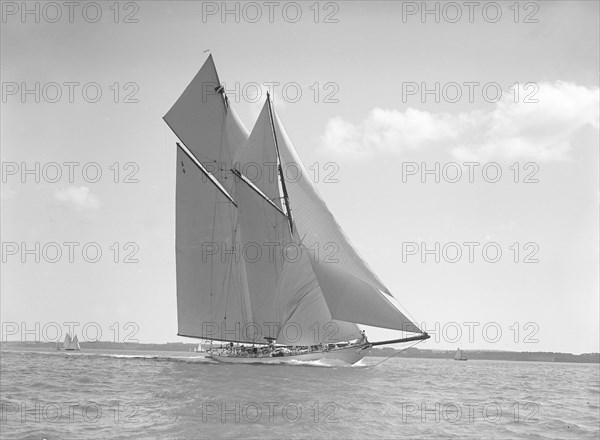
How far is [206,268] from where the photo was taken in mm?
47812

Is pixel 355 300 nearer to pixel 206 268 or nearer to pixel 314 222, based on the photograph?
pixel 314 222

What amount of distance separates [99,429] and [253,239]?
93.2 feet

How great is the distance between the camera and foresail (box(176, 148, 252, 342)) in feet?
157

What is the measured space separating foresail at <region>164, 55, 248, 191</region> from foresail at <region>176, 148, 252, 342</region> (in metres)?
2.27

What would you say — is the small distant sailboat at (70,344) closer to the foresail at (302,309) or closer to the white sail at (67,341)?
the white sail at (67,341)

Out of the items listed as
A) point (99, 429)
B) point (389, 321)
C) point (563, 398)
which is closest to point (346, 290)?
point (389, 321)

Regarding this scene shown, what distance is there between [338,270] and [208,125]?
1858 cm

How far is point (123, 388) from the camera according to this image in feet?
90.9

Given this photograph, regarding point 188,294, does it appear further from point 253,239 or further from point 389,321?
point 389,321

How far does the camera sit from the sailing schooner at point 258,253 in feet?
128

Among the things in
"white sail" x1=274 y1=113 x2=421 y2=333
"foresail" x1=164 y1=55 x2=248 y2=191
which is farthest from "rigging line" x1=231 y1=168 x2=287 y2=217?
"foresail" x1=164 y1=55 x2=248 y2=191

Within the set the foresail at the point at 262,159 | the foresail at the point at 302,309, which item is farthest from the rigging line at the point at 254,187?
the foresail at the point at 302,309

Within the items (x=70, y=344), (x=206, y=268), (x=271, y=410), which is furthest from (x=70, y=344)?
(x=271, y=410)

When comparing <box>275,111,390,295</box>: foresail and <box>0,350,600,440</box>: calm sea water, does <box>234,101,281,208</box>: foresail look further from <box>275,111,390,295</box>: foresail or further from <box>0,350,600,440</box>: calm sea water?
<box>0,350,600,440</box>: calm sea water
